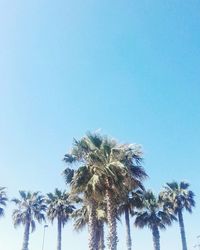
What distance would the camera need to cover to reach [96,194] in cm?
1939

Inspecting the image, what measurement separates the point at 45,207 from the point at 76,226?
12755 mm

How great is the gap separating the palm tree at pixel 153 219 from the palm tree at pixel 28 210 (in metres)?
12.1

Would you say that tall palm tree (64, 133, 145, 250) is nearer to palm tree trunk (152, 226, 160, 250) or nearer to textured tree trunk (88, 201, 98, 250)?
textured tree trunk (88, 201, 98, 250)

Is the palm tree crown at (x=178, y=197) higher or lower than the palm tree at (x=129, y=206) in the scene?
higher

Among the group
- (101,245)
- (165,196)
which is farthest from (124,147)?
(165,196)

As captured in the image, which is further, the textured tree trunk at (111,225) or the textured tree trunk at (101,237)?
the textured tree trunk at (101,237)

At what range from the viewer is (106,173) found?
19078 mm

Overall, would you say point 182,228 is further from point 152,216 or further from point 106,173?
point 106,173

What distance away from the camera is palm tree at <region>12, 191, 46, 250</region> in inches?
1559

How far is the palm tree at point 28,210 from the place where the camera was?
39594 mm

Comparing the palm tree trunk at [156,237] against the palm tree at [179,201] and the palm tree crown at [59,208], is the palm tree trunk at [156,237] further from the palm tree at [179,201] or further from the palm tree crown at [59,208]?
the palm tree crown at [59,208]

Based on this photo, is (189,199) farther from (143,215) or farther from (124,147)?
(124,147)

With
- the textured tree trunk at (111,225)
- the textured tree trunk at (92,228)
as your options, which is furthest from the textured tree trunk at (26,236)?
the textured tree trunk at (111,225)

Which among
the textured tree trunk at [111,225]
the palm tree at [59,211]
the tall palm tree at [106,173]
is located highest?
the palm tree at [59,211]
